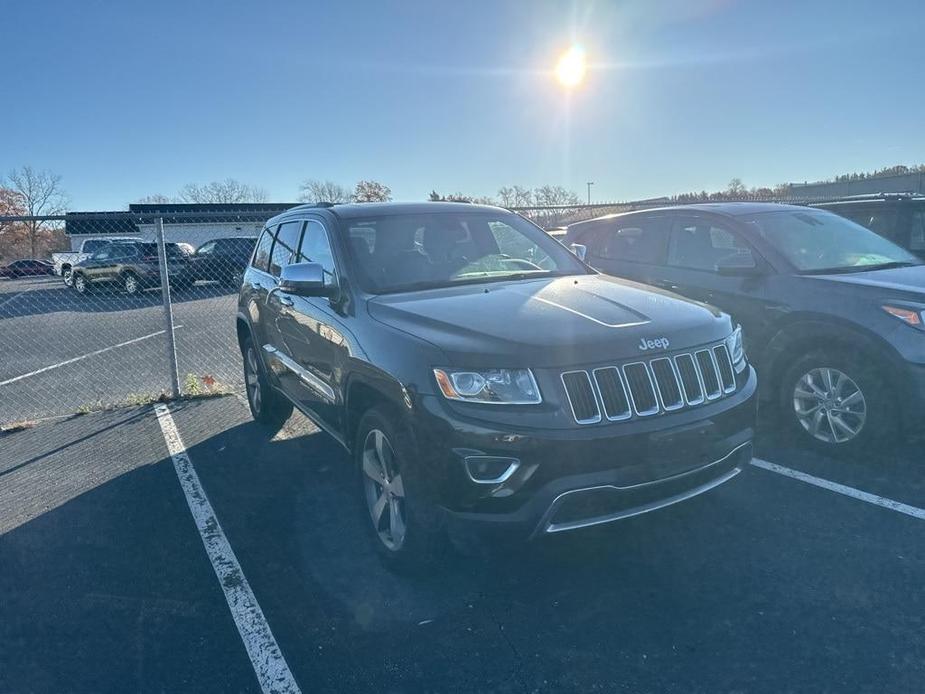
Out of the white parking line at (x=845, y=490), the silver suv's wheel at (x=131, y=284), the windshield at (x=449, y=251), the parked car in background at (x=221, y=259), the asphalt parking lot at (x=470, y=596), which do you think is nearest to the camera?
the asphalt parking lot at (x=470, y=596)

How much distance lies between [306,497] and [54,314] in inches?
568

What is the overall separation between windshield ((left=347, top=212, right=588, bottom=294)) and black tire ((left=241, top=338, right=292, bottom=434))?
2072mm

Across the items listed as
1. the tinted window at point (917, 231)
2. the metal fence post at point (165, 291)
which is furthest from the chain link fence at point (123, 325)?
the tinted window at point (917, 231)

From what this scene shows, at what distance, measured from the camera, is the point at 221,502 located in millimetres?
4387

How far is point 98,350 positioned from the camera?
34.4ft

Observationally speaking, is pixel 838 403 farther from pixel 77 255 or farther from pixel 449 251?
pixel 77 255

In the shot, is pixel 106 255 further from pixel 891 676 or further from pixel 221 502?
pixel 891 676

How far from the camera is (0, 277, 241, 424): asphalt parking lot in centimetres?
762

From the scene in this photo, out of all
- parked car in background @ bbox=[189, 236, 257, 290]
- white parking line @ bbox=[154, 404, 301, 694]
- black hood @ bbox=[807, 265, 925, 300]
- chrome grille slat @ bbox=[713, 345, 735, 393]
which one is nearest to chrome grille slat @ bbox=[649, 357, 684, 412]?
chrome grille slat @ bbox=[713, 345, 735, 393]

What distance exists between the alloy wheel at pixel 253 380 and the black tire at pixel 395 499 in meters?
2.63

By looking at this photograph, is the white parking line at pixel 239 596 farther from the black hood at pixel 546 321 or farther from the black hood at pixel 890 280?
the black hood at pixel 890 280

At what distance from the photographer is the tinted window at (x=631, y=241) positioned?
6.03 metres

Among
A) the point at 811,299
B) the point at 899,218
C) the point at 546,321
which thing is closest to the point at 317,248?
the point at 546,321

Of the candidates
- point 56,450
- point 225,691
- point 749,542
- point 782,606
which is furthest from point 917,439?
point 56,450
